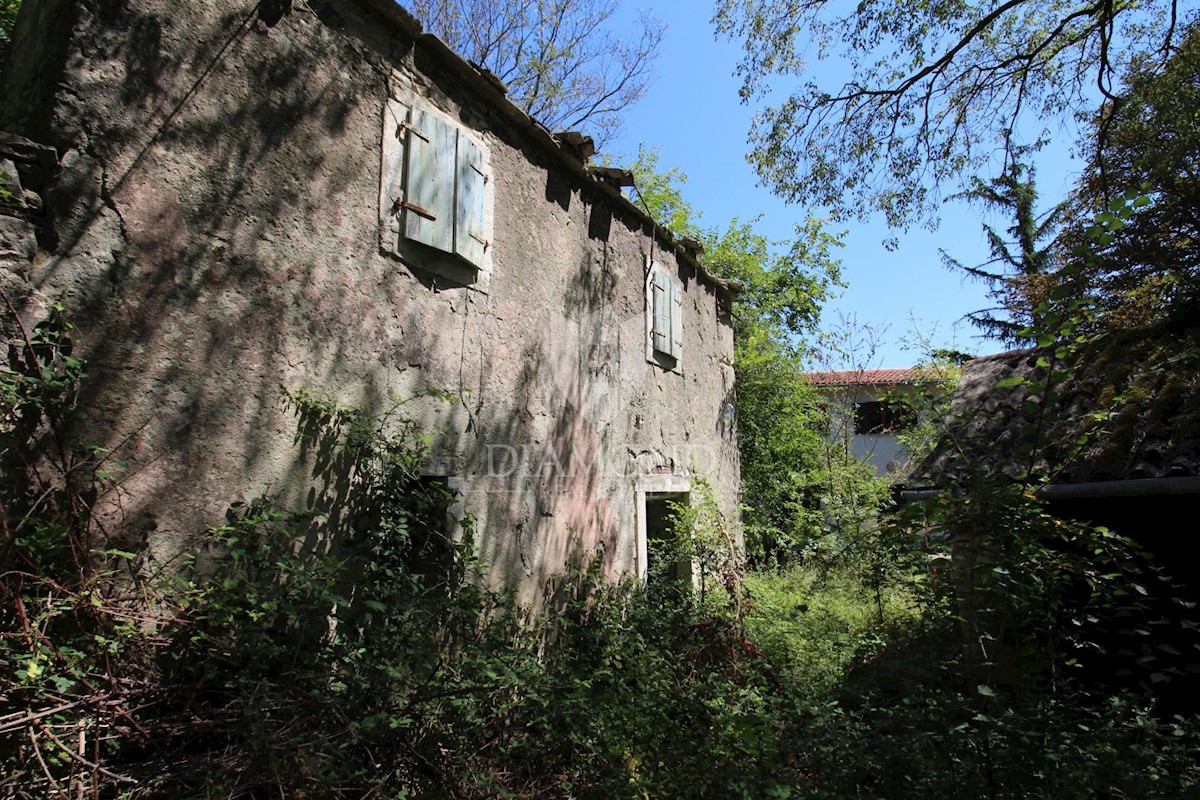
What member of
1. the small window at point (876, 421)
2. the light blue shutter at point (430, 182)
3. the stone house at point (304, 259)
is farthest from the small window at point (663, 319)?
the small window at point (876, 421)

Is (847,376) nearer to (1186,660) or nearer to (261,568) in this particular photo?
(1186,660)

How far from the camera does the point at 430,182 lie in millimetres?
4043

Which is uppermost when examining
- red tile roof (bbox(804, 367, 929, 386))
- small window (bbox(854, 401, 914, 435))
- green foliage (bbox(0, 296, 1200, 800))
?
red tile roof (bbox(804, 367, 929, 386))

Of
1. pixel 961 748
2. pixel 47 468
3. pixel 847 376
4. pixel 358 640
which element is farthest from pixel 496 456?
pixel 847 376

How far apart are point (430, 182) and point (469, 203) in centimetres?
34

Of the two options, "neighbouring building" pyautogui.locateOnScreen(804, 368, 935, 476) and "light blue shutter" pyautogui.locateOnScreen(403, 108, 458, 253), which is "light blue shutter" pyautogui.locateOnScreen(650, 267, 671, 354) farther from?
"light blue shutter" pyautogui.locateOnScreen(403, 108, 458, 253)

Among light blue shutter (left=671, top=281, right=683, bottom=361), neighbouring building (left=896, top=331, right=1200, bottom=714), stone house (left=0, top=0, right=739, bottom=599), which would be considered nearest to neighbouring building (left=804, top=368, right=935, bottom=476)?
neighbouring building (left=896, top=331, right=1200, bottom=714)

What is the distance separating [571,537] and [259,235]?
10.1ft

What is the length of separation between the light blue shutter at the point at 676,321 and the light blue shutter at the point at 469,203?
3.07m

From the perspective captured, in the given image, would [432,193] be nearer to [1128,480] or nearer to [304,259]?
[304,259]

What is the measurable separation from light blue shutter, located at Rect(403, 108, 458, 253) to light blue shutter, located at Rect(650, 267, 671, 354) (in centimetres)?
297

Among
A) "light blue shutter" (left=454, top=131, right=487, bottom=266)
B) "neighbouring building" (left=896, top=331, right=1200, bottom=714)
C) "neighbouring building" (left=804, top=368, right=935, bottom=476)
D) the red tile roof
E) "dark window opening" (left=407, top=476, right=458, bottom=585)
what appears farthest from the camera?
the red tile roof

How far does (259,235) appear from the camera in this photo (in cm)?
313

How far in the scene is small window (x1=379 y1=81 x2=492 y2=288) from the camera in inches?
151
